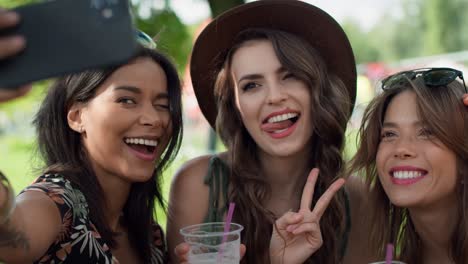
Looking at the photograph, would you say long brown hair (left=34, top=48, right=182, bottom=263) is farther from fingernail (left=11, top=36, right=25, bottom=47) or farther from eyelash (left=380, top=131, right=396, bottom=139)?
fingernail (left=11, top=36, right=25, bottom=47)

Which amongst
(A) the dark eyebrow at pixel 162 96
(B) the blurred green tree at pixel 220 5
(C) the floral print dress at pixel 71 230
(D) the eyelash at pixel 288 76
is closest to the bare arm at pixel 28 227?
(C) the floral print dress at pixel 71 230

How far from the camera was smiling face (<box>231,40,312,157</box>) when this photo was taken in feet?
10.00

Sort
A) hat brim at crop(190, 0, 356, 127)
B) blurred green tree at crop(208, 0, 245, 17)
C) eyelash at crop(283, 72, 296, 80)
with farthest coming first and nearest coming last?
blurred green tree at crop(208, 0, 245, 17) < hat brim at crop(190, 0, 356, 127) < eyelash at crop(283, 72, 296, 80)

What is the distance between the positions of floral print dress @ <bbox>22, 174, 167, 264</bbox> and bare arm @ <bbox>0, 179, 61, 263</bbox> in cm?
7

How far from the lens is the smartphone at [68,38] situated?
135cm

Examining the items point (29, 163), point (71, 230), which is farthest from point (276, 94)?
point (29, 163)

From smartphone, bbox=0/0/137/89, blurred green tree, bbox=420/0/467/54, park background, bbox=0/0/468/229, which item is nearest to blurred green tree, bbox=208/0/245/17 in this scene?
park background, bbox=0/0/468/229

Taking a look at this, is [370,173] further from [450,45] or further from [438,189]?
[450,45]

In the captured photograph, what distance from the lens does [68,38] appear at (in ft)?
4.50

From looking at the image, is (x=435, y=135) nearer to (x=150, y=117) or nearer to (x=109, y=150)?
(x=150, y=117)

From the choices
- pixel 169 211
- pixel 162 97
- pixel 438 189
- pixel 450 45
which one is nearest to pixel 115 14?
pixel 162 97

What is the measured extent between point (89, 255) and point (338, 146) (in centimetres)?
156

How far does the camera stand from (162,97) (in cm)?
295

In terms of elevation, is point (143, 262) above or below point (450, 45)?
below
